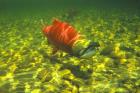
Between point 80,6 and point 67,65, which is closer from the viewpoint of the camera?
point 67,65

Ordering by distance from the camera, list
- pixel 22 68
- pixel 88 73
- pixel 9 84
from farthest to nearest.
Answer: pixel 22 68
pixel 88 73
pixel 9 84

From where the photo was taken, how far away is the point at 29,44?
8.39 metres

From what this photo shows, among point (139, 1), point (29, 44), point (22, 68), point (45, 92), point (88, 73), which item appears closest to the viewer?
point (45, 92)

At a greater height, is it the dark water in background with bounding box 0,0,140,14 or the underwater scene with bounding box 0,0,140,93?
the dark water in background with bounding box 0,0,140,14

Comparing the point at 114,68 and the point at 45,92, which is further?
the point at 114,68

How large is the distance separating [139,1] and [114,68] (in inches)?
761

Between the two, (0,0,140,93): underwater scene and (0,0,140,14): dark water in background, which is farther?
(0,0,140,14): dark water in background

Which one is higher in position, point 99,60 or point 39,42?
point 39,42

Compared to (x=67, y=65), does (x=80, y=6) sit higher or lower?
higher

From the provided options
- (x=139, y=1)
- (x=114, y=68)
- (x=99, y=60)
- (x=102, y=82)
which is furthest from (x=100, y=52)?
(x=139, y=1)

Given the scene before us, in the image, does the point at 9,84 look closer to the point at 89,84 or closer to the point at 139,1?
the point at 89,84

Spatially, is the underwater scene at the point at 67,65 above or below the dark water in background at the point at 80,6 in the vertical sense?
below

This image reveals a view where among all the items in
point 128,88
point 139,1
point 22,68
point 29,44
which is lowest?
point 128,88

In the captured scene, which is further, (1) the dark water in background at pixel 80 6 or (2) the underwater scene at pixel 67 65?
(1) the dark water in background at pixel 80 6
